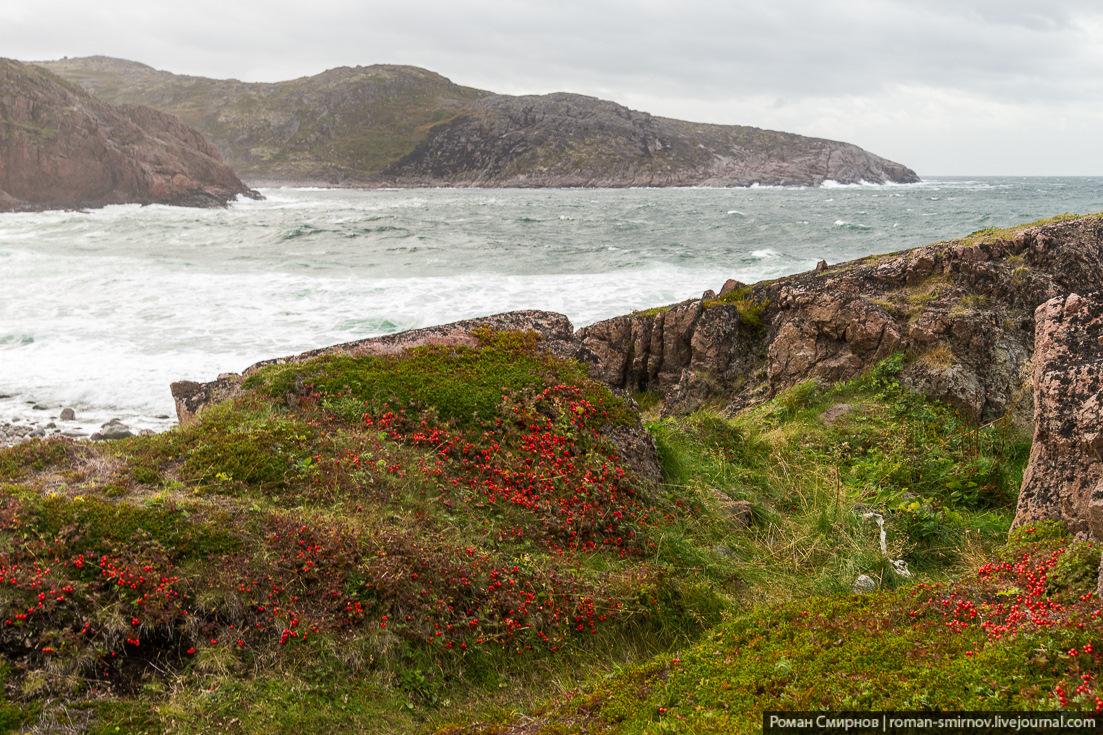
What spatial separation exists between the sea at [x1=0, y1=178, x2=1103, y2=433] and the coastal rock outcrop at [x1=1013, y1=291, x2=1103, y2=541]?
13.8 m

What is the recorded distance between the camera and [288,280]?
27703mm

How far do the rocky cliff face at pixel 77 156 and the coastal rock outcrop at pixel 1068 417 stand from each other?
89457mm

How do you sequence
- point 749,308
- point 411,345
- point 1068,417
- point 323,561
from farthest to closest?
point 749,308 < point 411,345 < point 1068,417 < point 323,561

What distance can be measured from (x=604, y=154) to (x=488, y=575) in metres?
177

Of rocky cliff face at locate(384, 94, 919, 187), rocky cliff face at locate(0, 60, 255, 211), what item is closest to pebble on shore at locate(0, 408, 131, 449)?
rocky cliff face at locate(0, 60, 255, 211)

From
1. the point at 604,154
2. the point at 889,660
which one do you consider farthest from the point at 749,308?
the point at 604,154

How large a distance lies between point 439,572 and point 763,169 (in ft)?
611

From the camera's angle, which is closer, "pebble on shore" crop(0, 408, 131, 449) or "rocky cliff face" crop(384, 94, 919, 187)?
"pebble on shore" crop(0, 408, 131, 449)

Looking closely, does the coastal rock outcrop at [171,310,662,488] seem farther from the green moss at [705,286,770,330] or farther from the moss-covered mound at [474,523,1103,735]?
the green moss at [705,286,770,330]

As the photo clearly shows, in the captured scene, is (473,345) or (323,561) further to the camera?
(473,345)

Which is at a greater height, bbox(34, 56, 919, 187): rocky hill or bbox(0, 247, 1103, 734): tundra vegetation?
bbox(34, 56, 919, 187): rocky hill

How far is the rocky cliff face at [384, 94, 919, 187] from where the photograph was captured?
550 feet

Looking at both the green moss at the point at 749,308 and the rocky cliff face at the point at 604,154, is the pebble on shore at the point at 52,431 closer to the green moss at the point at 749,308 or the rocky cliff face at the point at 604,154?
the green moss at the point at 749,308

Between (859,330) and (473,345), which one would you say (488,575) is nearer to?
(473,345)
